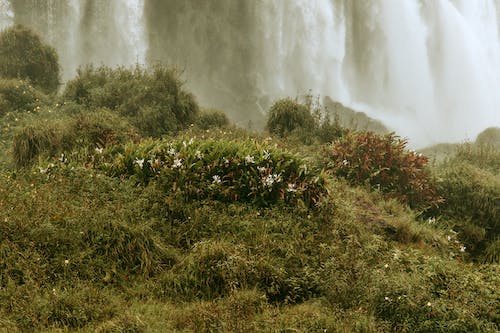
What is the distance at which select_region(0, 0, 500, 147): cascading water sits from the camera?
82.0 ft

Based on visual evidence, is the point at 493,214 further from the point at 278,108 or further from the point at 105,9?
the point at 105,9

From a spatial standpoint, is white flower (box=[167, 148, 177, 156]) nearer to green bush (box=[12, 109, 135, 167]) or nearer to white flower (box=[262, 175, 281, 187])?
white flower (box=[262, 175, 281, 187])

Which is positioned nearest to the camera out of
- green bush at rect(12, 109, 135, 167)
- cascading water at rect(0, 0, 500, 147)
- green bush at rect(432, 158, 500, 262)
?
green bush at rect(432, 158, 500, 262)

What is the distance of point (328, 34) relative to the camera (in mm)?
27484

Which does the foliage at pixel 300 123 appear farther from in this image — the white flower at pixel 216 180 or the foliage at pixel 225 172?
the white flower at pixel 216 180

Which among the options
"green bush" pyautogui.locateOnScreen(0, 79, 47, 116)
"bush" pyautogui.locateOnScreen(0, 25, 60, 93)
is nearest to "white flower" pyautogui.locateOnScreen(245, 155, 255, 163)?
"green bush" pyautogui.locateOnScreen(0, 79, 47, 116)

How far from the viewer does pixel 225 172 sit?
6.63 metres

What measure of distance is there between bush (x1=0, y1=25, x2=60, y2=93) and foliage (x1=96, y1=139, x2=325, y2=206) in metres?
8.30

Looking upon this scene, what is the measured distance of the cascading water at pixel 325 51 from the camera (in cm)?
Result: 2498

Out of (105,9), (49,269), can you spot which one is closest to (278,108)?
(49,269)

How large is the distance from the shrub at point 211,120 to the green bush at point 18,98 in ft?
12.7

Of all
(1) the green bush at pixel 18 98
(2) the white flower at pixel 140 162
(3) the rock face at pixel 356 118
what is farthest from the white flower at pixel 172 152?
(3) the rock face at pixel 356 118

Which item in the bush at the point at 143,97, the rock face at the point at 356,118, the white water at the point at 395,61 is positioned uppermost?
the white water at the point at 395,61

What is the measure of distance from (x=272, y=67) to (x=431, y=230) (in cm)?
2207
